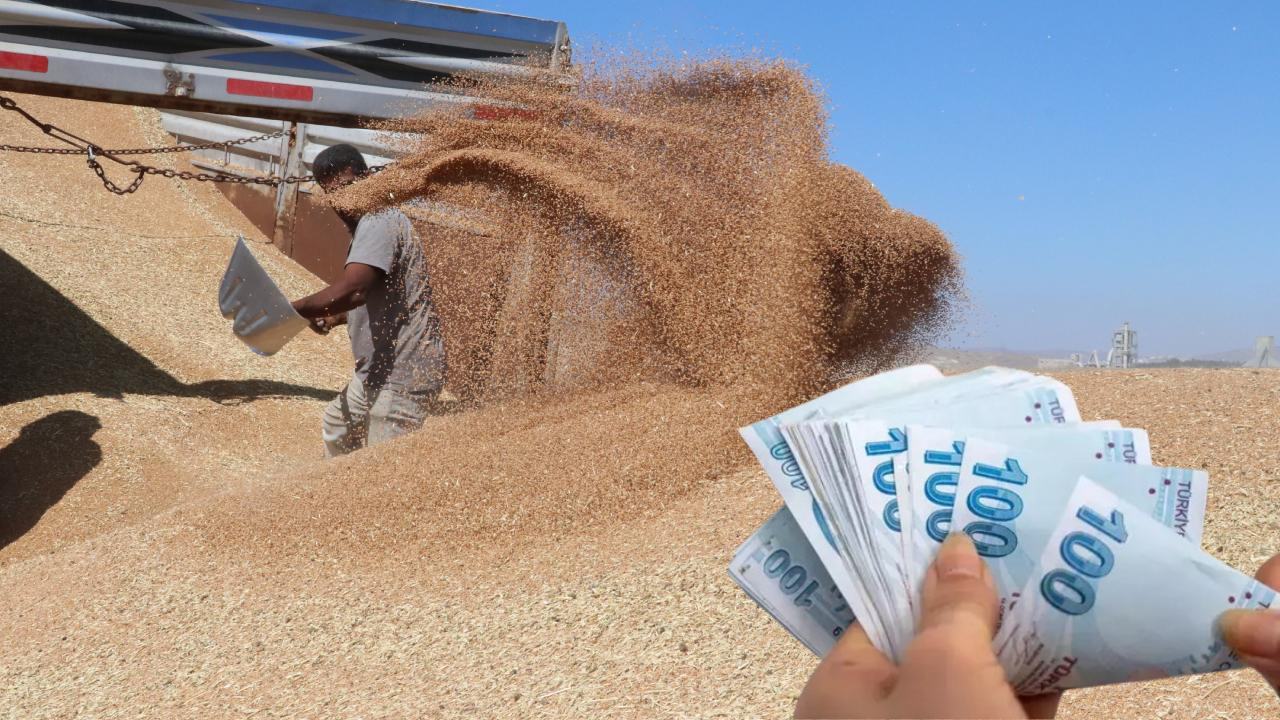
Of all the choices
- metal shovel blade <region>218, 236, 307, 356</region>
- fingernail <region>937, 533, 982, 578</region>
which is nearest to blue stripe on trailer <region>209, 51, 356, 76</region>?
metal shovel blade <region>218, 236, 307, 356</region>

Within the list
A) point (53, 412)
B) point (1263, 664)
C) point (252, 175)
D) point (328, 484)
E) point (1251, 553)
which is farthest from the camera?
point (252, 175)

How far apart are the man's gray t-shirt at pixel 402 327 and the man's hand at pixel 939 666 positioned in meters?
4.12

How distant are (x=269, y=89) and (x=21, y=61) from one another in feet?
4.00

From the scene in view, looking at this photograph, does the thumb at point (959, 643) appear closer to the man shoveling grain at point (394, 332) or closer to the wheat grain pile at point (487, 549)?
the wheat grain pile at point (487, 549)

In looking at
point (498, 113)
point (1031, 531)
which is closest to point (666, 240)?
point (498, 113)

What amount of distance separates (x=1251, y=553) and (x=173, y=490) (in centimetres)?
518

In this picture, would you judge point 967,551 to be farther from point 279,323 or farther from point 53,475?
point 53,475

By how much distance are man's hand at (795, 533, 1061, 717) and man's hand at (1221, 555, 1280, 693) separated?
18cm

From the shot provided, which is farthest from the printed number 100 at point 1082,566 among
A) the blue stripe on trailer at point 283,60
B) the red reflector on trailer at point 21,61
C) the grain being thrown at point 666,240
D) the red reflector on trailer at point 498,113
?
the red reflector on trailer at point 21,61

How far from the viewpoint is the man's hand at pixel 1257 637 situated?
784 millimetres

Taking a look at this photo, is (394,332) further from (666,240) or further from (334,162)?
(666,240)

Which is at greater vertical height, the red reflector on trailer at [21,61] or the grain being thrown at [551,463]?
the red reflector on trailer at [21,61]

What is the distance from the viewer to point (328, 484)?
13.3ft

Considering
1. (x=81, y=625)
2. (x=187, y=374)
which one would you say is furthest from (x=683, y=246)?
(x=187, y=374)
